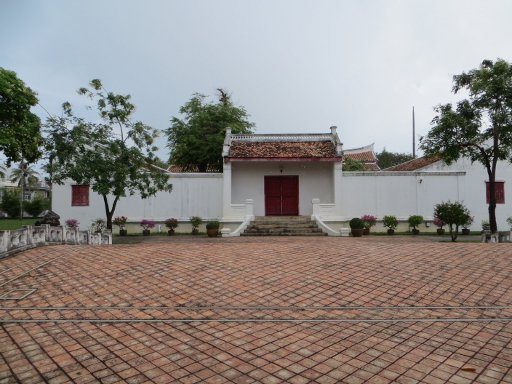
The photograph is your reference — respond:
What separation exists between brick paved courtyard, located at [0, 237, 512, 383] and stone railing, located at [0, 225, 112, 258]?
824 millimetres

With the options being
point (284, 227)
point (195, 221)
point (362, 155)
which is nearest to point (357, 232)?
point (284, 227)

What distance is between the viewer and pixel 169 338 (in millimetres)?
4543

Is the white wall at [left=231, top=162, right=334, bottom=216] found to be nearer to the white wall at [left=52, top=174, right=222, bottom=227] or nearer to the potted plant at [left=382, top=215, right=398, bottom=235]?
the white wall at [left=52, top=174, right=222, bottom=227]

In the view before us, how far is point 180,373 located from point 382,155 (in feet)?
180

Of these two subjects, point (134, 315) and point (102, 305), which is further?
point (102, 305)

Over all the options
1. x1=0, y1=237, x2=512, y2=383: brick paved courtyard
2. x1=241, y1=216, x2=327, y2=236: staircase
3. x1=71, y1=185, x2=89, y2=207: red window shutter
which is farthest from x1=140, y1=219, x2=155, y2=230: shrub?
x1=0, y1=237, x2=512, y2=383: brick paved courtyard

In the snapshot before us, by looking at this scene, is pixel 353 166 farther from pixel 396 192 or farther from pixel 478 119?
pixel 478 119

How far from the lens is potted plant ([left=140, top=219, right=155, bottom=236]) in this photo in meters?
19.1

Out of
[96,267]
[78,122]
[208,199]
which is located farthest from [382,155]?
[96,267]

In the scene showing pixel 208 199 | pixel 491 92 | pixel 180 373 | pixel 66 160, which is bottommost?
pixel 180 373

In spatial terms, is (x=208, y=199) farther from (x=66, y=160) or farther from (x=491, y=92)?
(x=491, y=92)

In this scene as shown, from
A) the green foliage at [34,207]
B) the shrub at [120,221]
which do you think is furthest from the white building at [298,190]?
the green foliage at [34,207]

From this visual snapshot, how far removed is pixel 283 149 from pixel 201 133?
22.2 feet

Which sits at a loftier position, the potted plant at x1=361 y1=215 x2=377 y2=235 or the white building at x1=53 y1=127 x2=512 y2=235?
the white building at x1=53 y1=127 x2=512 y2=235
